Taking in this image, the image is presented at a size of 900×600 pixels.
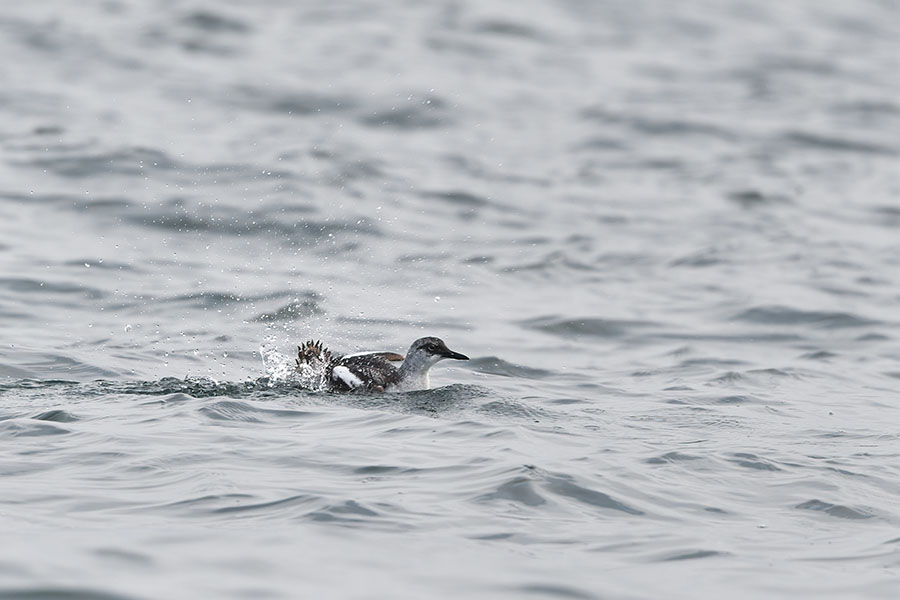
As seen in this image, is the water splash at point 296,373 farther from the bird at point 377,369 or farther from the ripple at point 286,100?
the ripple at point 286,100

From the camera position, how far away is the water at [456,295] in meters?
8.14

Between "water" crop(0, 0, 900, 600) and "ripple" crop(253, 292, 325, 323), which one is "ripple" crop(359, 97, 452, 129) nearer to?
"water" crop(0, 0, 900, 600)

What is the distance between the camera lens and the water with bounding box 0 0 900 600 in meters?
8.14

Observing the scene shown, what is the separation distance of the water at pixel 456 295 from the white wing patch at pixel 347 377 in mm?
329

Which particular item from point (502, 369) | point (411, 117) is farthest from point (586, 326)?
point (411, 117)

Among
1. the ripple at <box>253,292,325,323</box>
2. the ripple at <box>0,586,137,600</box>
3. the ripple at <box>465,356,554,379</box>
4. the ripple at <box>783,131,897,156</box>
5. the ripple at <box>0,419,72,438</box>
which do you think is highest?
the ripple at <box>783,131,897,156</box>

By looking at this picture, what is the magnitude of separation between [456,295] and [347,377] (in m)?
5.16

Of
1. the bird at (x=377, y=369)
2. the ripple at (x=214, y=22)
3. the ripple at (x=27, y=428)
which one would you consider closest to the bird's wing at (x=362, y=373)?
the bird at (x=377, y=369)

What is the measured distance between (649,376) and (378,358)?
116 inches

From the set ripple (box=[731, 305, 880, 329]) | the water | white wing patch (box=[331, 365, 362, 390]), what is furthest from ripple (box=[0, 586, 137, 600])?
ripple (box=[731, 305, 880, 329])

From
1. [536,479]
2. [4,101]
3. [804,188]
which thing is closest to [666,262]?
[804,188]

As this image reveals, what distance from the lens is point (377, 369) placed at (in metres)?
11.9

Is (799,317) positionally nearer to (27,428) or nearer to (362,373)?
(362,373)

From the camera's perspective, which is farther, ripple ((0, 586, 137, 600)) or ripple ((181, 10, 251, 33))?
ripple ((181, 10, 251, 33))
